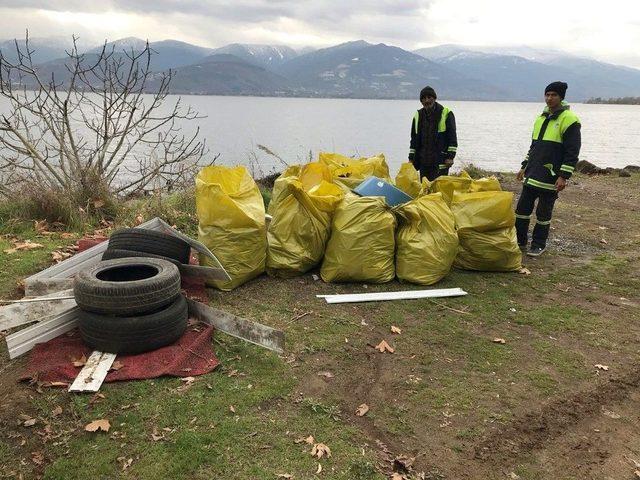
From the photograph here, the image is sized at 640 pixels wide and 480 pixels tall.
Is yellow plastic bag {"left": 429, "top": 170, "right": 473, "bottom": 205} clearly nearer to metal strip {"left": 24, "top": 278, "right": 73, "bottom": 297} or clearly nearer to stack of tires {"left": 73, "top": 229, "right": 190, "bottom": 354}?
stack of tires {"left": 73, "top": 229, "right": 190, "bottom": 354}

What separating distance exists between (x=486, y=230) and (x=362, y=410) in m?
3.11

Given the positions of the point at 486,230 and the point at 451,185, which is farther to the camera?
the point at 451,185

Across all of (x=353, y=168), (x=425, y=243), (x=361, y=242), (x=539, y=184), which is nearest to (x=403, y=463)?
(x=361, y=242)

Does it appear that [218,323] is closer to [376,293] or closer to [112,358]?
[112,358]

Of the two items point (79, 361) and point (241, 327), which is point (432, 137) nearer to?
point (241, 327)

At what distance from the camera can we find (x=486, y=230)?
17.6 feet

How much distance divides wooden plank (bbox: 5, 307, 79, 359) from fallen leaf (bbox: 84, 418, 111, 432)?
994 millimetres

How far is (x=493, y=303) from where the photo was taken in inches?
185

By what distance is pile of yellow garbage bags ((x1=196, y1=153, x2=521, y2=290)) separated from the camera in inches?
182

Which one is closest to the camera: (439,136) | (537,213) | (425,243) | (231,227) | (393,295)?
(231,227)

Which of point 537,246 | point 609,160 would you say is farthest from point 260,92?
point 537,246

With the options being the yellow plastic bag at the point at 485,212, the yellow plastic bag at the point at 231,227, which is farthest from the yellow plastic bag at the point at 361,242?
the yellow plastic bag at the point at 485,212

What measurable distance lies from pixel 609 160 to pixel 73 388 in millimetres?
25371

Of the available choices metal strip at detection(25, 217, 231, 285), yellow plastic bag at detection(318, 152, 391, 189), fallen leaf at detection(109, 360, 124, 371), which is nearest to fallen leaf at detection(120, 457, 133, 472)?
fallen leaf at detection(109, 360, 124, 371)
